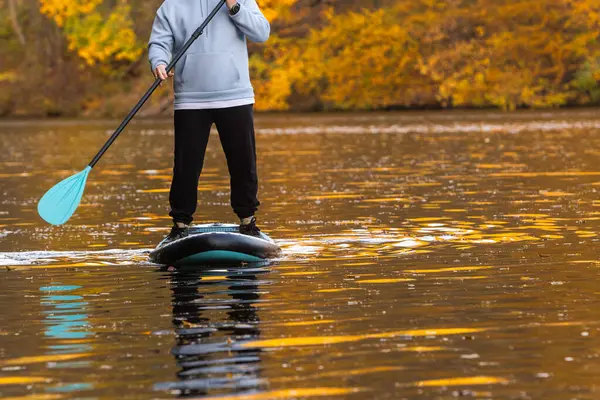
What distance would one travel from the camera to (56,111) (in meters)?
64.4

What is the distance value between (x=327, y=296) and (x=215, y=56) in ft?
9.11

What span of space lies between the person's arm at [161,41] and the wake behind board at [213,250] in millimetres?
1251

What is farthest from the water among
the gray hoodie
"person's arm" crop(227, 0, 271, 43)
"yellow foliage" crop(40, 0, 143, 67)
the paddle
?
"yellow foliage" crop(40, 0, 143, 67)

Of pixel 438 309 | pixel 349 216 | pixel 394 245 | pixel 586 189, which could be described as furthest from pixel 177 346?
pixel 586 189

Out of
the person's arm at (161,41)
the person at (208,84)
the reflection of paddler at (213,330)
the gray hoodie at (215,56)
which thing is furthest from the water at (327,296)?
the person's arm at (161,41)

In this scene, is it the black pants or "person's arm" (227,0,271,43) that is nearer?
"person's arm" (227,0,271,43)

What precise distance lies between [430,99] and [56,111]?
45.2ft

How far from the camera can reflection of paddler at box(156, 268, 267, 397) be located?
7133mm

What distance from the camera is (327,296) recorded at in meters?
9.89

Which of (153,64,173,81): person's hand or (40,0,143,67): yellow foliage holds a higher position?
(153,64,173,81): person's hand

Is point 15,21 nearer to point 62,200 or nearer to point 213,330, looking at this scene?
point 62,200

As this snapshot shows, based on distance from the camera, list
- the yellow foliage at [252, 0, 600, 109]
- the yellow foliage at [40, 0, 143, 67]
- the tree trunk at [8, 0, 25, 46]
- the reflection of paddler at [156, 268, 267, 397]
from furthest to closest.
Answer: the tree trunk at [8, 0, 25, 46]
the yellow foliage at [40, 0, 143, 67]
the yellow foliage at [252, 0, 600, 109]
the reflection of paddler at [156, 268, 267, 397]

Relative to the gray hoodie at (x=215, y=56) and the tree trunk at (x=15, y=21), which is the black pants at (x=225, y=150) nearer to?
the gray hoodie at (x=215, y=56)

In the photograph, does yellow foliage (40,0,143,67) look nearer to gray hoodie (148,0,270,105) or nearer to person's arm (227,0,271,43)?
gray hoodie (148,0,270,105)
